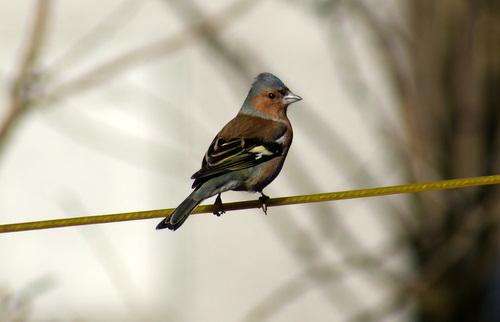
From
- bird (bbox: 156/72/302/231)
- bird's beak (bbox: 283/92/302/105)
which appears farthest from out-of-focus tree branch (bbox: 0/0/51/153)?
bird's beak (bbox: 283/92/302/105)

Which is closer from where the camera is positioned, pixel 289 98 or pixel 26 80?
pixel 26 80

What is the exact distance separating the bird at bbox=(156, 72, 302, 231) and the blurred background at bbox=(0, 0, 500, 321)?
1.30 metres

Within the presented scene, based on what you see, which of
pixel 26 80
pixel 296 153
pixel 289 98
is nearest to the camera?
pixel 26 80

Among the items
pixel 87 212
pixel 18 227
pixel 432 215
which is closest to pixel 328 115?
pixel 432 215

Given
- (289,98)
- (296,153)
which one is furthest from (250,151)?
(296,153)

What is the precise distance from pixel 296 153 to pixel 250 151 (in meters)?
3.94

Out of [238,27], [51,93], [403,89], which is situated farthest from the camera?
[238,27]

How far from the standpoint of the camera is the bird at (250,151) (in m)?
4.12

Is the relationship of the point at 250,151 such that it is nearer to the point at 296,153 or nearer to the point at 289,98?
the point at 289,98

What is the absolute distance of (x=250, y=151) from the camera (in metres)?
4.50

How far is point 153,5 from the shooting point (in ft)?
25.9

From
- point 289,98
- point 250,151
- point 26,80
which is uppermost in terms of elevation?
point 26,80

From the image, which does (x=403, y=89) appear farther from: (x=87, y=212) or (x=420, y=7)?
(x=87, y=212)

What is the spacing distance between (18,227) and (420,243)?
4799 mm
